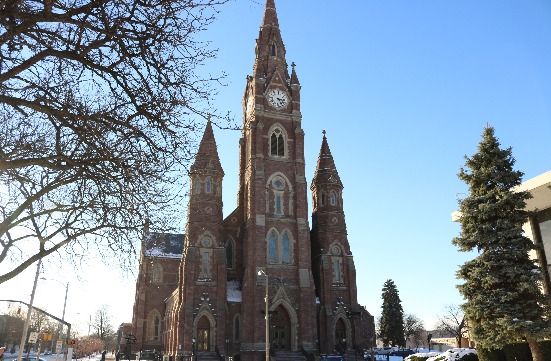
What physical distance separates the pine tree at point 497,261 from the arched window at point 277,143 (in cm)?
2784

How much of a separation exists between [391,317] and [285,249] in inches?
1290

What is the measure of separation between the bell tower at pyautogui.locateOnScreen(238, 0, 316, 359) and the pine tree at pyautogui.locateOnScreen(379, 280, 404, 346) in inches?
1214

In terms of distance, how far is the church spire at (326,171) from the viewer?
52.1 meters

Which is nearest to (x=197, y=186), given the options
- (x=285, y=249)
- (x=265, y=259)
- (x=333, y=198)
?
(x=265, y=259)

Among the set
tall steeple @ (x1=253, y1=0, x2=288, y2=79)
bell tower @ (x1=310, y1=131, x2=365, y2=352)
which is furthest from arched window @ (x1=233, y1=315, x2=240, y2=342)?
tall steeple @ (x1=253, y1=0, x2=288, y2=79)

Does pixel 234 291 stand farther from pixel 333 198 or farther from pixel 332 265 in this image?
pixel 333 198

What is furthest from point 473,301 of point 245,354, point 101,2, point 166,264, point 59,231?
point 166,264

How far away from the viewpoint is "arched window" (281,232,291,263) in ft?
150

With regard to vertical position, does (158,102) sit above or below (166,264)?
below

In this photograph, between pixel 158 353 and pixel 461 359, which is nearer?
pixel 461 359

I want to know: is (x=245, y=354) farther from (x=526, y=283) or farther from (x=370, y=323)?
(x=526, y=283)

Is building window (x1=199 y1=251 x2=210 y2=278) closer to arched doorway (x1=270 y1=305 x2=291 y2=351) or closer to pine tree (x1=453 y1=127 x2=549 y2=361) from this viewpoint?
arched doorway (x1=270 y1=305 x2=291 y2=351)

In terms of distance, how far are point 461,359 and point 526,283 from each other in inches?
263

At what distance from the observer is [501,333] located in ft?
66.6
